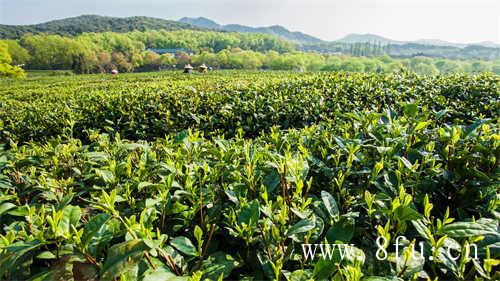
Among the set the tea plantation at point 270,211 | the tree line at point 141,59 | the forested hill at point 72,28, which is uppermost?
the forested hill at point 72,28

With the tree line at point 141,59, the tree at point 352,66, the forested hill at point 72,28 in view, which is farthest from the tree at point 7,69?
the forested hill at point 72,28

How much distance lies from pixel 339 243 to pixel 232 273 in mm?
411

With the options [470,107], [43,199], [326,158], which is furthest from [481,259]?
[470,107]

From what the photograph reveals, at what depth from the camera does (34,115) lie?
209 inches

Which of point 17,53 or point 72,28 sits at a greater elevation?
point 72,28

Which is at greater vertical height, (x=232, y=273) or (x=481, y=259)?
(x=481, y=259)

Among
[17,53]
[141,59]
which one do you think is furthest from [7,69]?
[141,59]

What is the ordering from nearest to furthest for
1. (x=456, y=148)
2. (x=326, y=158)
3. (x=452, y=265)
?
(x=452, y=265) → (x=456, y=148) → (x=326, y=158)

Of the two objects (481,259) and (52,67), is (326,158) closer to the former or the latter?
(481,259)

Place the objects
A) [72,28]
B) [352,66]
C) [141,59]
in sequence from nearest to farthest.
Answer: [141,59] → [352,66] → [72,28]

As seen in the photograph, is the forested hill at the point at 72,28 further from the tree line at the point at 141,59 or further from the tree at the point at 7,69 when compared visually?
the tree at the point at 7,69

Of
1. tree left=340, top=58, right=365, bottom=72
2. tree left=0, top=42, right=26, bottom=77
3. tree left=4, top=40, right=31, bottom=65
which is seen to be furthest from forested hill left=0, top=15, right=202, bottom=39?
tree left=340, top=58, right=365, bottom=72

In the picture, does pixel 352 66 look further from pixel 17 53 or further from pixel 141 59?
pixel 17 53

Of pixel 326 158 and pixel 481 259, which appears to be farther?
pixel 326 158
